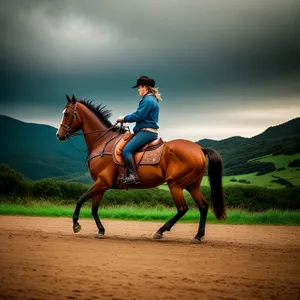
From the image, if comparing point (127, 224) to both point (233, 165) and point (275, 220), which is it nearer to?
point (275, 220)

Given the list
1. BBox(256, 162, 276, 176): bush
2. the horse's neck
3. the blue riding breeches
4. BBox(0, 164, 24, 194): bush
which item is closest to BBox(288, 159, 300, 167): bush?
BBox(256, 162, 276, 176): bush

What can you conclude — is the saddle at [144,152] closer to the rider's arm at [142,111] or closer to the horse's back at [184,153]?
the horse's back at [184,153]

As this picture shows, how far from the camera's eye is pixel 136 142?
36.2ft

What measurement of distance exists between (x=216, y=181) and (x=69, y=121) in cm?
411

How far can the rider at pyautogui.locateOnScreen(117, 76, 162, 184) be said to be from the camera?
10898 mm

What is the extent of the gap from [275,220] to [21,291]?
12.7 m

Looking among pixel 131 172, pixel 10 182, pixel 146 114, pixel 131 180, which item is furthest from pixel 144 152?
pixel 10 182

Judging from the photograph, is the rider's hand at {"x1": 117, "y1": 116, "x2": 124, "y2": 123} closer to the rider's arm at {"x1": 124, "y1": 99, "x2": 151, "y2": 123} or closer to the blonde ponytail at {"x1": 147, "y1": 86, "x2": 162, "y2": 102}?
the rider's arm at {"x1": 124, "y1": 99, "x2": 151, "y2": 123}

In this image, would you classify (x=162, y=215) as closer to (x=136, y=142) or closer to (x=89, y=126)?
(x=89, y=126)

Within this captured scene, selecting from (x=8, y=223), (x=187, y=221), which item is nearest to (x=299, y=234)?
(x=187, y=221)

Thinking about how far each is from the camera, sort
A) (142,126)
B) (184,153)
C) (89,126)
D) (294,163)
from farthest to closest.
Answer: (294,163) < (89,126) < (142,126) < (184,153)

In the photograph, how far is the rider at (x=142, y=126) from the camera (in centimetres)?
1090

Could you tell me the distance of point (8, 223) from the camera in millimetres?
14062

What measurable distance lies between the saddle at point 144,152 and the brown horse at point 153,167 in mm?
113
